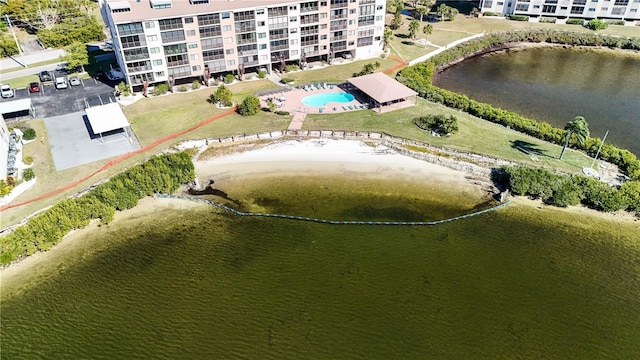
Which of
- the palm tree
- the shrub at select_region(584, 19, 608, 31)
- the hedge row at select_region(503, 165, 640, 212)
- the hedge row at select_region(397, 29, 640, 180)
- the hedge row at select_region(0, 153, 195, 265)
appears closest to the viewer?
the hedge row at select_region(0, 153, 195, 265)

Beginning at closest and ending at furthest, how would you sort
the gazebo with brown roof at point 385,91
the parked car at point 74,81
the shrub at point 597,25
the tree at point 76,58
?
the gazebo with brown roof at point 385,91 < the parked car at point 74,81 < the tree at point 76,58 < the shrub at point 597,25

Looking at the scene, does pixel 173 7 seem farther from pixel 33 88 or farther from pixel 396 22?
pixel 396 22

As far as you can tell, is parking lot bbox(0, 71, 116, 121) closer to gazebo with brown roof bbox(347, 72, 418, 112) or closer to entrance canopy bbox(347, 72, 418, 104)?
entrance canopy bbox(347, 72, 418, 104)

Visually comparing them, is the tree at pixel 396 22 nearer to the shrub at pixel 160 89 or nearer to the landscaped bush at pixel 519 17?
the landscaped bush at pixel 519 17

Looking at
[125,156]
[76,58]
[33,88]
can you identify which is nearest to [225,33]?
[125,156]

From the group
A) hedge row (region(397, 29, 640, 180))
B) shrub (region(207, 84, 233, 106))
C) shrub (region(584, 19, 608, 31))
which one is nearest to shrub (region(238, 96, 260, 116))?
shrub (region(207, 84, 233, 106))

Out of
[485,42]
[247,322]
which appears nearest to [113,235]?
[247,322]

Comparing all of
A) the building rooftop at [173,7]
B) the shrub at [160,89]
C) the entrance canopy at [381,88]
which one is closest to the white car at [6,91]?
the building rooftop at [173,7]
